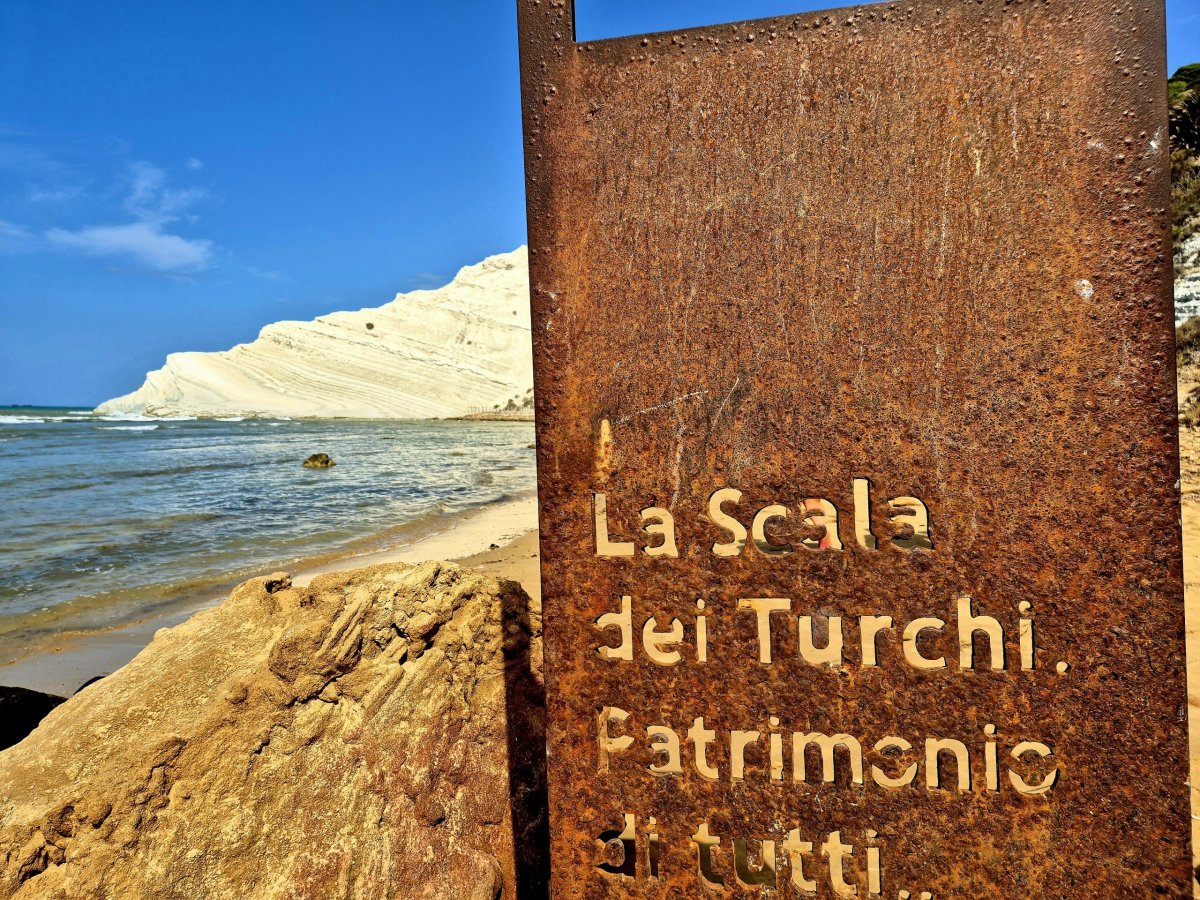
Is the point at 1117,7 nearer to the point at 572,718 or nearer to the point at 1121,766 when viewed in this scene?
the point at 1121,766

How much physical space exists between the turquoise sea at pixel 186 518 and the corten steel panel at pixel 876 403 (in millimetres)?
4665

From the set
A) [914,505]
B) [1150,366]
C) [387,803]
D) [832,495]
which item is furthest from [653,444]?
[387,803]

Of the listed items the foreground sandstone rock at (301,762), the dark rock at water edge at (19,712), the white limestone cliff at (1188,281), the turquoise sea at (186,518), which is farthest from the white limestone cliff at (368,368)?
the foreground sandstone rock at (301,762)

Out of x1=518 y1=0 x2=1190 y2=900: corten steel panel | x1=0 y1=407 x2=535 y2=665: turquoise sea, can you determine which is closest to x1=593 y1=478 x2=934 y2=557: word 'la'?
x1=518 y1=0 x2=1190 y2=900: corten steel panel

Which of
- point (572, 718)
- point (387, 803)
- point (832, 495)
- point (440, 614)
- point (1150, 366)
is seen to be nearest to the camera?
point (1150, 366)

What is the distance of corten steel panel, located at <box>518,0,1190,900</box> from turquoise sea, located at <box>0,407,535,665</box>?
4.66 meters

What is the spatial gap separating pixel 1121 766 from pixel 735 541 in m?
0.69

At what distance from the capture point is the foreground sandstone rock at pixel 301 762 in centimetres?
145

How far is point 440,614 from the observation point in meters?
1.89

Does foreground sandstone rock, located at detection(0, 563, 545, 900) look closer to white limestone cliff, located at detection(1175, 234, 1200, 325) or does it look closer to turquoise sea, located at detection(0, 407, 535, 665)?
turquoise sea, located at detection(0, 407, 535, 665)

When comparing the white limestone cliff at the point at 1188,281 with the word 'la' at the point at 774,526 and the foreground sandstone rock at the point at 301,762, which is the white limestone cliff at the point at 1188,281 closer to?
the word 'la' at the point at 774,526

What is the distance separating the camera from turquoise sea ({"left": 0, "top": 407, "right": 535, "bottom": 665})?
546 centimetres

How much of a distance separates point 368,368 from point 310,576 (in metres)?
50.0

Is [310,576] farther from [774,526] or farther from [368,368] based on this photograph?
[368,368]
